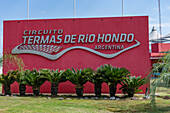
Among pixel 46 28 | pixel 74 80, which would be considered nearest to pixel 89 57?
pixel 74 80

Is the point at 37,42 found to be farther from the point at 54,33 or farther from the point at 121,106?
the point at 121,106

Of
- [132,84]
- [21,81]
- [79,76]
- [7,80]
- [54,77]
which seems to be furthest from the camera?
[7,80]

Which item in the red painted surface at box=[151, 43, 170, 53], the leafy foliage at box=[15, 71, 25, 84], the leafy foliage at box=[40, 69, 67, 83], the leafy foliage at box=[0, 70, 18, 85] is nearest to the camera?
the leafy foliage at box=[40, 69, 67, 83]

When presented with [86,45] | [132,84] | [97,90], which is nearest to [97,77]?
[97,90]

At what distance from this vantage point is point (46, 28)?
14602 mm

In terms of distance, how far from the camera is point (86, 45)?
1427 centimetres

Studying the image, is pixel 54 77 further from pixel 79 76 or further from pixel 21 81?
pixel 21 81

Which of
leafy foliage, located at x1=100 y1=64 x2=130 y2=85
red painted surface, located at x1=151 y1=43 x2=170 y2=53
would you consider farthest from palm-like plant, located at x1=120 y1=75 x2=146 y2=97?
red painted surface, located at x1=151 y1=43 x2=170 y2=53

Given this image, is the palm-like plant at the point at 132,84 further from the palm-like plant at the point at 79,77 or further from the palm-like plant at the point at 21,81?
the palm-like plant at the point at 21,81

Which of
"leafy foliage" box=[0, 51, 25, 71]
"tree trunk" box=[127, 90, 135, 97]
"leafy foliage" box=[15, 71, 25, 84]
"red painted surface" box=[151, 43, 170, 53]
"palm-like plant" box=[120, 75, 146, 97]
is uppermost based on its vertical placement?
"red painted surface" box=[151, 43, 170, 53]

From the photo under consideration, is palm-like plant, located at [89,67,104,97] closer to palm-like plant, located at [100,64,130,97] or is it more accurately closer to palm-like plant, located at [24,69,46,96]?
palm-like plant, located at [100,64,130,97]

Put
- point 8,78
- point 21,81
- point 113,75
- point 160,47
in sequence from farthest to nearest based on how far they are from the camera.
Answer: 1. point 160,47
2. point 8,78
3. point 21,81
4. point 113,75

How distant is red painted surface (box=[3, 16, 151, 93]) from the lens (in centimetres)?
1377

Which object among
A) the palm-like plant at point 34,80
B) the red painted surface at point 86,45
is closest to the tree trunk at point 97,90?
the red painted surface at point 86,45
